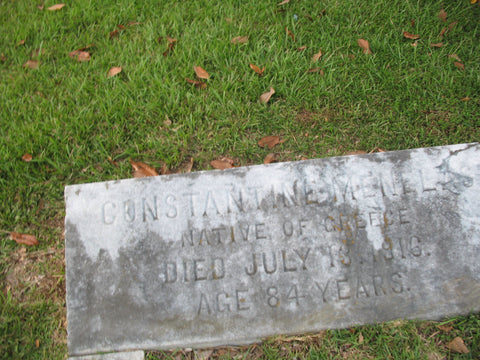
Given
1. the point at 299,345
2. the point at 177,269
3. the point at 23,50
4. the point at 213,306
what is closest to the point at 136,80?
the point at 23,50

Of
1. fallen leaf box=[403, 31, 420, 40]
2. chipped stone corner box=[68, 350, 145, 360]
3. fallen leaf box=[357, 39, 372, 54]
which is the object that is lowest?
chipped stone corner box=[68, 350, 145, 360]

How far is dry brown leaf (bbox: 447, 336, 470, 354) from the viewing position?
6.18 feet

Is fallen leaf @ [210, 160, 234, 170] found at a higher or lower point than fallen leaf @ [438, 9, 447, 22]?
lower

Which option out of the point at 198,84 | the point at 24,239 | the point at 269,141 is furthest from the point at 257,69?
the point at 24,239

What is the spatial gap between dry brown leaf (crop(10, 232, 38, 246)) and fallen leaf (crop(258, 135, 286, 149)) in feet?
5.44

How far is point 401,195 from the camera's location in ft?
6.32

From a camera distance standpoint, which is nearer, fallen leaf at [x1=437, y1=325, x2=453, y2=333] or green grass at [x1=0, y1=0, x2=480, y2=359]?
fallen leaf at [x1=437, y1=325, x2=453, y2=333]

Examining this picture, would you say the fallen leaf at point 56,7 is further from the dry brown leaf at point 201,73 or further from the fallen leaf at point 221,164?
the fallen leaf at point 221,164

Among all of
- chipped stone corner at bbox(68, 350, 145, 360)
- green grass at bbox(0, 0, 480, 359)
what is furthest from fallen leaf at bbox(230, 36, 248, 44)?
chipped stone corner at bbox(68, 350, 145, 360)

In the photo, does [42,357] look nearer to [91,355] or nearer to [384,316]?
[91,355]

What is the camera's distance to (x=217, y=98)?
2643 millimetres

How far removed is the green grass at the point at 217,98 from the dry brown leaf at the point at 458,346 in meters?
1.22

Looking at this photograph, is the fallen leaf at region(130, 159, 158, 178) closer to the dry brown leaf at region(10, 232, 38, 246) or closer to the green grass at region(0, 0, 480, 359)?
the green grass at region(0, 0, 480, 359)

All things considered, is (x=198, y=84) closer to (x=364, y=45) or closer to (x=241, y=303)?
(x=364, y=45)
